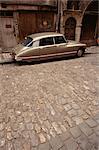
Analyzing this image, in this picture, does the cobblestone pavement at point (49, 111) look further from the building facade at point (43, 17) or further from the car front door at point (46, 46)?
the building facade at point (43, 17)

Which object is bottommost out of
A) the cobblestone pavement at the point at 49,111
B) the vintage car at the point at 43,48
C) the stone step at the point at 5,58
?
the cobblestone pavement at the point at 49,111

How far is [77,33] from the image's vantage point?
12141 mm

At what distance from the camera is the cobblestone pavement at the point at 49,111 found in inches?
122

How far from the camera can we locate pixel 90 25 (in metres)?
12.8

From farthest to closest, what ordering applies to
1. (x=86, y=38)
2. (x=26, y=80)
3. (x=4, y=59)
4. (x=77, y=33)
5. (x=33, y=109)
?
(x=86, y=38), (x=77, y=33), (x=4, y=59), (x=26, y=80), (x=33, y=109)

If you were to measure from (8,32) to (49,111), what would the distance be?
786cm

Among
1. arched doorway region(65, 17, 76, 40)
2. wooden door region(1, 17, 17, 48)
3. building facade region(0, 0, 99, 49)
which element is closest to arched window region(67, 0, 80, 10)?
building facade region(0, 0, 99, 49)

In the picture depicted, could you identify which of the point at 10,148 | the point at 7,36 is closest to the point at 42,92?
the point at 10,148

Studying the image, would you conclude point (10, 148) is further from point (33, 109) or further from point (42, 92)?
point (42, 92)

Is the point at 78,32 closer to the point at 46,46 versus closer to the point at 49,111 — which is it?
the point at 46,46

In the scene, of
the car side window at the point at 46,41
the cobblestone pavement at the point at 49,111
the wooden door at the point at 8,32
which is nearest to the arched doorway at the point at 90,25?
the car side window at the point at 46,41

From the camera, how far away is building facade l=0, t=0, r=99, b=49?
388 inches

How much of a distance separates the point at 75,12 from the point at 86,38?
2660 millimetres

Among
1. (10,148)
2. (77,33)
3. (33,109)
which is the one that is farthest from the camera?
(77,33)
